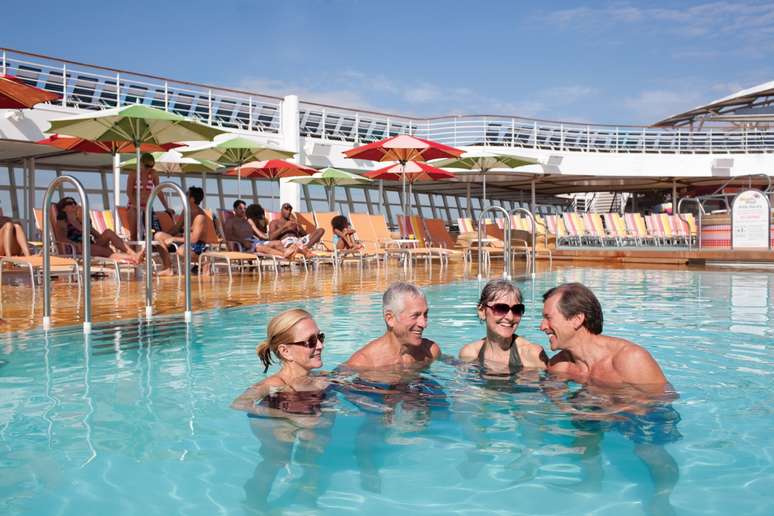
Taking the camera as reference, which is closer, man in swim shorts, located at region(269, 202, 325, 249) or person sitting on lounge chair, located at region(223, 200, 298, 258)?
person sitting on lounge chair, located at region(223, 200, 298, 258)

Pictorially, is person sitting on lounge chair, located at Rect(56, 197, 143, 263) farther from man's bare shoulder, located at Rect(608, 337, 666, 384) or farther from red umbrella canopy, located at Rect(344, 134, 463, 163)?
man's bare shoulder, located at Rect(608, 337, 666, 384)

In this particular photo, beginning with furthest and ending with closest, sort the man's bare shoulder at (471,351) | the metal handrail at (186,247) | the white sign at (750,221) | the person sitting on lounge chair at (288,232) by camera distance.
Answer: the white sign at (750,221) → the person sitting on lounge chair at (288,232) → the metal handrail at (186,247) → the man's bare shoulder at (471,351)

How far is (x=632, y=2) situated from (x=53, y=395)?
32629 millimetres

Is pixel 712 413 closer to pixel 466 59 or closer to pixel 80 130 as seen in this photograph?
pixel 80 130

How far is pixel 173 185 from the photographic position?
4.80 meters

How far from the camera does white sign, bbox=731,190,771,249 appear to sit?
11594 mm

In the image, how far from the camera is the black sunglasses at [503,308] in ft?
9.75

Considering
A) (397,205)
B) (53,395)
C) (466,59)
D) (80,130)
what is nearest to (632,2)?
(466,59)

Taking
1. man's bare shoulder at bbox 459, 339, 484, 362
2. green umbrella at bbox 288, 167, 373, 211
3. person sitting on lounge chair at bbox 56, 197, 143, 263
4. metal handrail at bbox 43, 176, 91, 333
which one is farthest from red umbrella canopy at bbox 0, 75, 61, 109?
green umbrella at bbox 288, 167, 373, 211

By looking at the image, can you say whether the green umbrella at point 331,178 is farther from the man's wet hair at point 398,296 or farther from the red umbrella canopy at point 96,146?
the man's wet hair at point 398,296

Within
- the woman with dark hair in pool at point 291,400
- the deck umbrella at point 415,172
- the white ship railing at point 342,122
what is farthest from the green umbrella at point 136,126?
the deck umbrella at point 415,172

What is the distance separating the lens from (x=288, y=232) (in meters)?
10.2

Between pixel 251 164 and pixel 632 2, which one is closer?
pixel 251 164

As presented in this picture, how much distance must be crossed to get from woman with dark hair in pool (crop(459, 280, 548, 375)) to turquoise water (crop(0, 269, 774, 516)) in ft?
0.40
